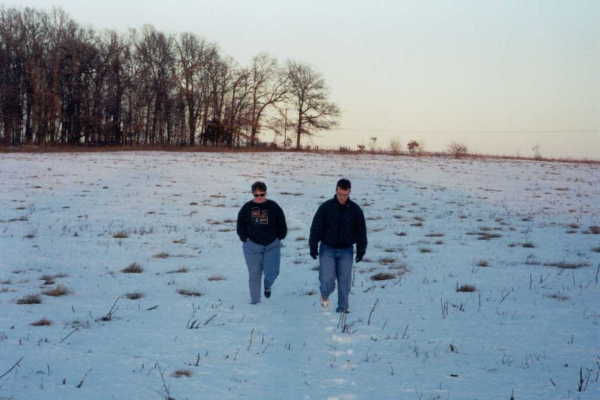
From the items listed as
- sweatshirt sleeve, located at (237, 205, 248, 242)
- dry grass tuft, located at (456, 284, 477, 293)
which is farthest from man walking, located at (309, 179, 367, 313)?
dry grass tuft, located at (456, 284, 477, 293)

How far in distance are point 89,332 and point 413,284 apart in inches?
215

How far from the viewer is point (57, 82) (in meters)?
53.4

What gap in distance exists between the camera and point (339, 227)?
21.9 feet

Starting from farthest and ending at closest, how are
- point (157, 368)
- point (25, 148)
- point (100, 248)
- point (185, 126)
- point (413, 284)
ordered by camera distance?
point (185, 126) < point (25, 148) < point (100, 248) < point (413, 284) < point (157, 368)

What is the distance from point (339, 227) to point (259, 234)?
1.32m

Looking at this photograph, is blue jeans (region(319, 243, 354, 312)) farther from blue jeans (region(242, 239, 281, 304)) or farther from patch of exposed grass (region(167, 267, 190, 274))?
patch of exposed grass (region(167, 267, 190, 274))

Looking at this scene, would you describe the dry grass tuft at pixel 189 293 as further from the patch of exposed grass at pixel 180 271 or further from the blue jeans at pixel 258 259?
the patch of exposed grass at pixel 180 271

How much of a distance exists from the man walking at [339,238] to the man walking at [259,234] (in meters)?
0.71

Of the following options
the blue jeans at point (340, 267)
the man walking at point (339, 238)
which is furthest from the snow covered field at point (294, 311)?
the man walking at point (339, 238)

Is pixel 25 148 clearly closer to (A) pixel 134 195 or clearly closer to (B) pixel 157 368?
(A) pixel 134 195

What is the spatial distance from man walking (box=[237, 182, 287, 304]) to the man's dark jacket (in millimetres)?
679

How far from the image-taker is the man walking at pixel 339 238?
22.0 ft

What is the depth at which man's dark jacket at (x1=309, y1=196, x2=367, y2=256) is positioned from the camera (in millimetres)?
6684

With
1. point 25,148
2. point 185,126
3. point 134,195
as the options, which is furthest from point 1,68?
point 134,195
